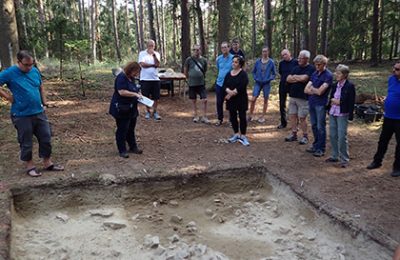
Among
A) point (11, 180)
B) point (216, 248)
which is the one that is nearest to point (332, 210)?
point (216, 248)

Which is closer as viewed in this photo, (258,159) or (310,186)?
(310,186)

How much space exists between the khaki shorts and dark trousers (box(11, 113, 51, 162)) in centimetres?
453

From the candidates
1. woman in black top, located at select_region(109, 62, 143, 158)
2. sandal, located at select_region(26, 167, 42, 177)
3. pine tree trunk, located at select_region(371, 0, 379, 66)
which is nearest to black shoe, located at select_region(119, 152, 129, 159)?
woman in black top, located at select_region(109, 62, 143, 158)

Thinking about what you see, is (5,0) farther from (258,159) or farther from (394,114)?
(394,114)

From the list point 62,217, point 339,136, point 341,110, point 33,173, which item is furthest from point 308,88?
point 33,173

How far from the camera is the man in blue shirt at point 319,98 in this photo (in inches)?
247

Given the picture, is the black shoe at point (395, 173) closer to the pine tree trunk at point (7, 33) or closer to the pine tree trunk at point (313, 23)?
the pine tree trunk at point (313, 23)

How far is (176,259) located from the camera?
14.0 ft

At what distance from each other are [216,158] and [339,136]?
2.14 meters

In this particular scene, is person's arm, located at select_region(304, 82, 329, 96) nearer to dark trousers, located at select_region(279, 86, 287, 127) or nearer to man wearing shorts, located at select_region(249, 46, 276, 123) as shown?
dark trousers, located at select_region(279, 86, 287, 127)

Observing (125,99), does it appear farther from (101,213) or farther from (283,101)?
(283,101)

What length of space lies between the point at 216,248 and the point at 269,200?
59.3 inches

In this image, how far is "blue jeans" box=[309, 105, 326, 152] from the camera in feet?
21.4

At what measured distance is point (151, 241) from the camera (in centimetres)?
462
